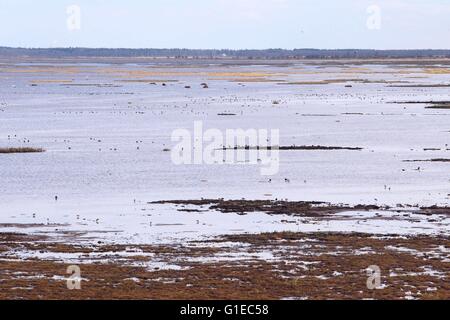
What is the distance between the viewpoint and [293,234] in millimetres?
27453

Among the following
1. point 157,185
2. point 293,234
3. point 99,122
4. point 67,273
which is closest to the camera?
point 67,273

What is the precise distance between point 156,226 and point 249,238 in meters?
3.30

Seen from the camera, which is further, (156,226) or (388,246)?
(156,226)

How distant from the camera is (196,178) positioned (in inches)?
1565

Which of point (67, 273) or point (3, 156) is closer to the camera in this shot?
point (67, 273)

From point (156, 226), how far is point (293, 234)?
4.09 m

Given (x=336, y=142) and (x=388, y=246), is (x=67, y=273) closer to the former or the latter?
(x=388, y=246)

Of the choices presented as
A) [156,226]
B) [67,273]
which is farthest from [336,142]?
[67,273]

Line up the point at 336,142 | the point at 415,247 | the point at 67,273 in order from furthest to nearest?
the point at 336,142, the point at 415,247, the point at 67,273
